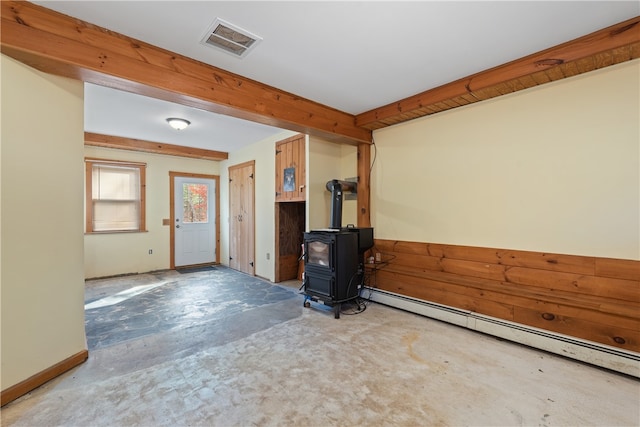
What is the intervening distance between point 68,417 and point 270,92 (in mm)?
3010

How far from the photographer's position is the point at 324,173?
4.45 meters

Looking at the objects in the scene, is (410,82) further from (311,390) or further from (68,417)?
(68,417)

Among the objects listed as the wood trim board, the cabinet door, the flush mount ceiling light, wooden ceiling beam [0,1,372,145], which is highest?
the flush mount ceiling light

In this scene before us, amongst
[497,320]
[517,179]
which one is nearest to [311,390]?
[497,320]

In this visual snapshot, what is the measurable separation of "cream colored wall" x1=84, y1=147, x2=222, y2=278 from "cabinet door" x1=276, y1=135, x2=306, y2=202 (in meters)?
2.63

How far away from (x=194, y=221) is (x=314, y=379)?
5.23m

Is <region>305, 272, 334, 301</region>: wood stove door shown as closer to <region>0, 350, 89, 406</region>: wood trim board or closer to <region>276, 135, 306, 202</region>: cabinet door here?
<region>276, 135, 306, 202</region>: cabinet door

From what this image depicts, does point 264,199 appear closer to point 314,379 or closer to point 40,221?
point 40,221

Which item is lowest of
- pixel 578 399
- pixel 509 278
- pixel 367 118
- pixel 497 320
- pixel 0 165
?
pixel 578 399

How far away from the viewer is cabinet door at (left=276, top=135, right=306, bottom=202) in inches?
173

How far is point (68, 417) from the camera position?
1.70 m

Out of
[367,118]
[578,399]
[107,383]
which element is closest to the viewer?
[578,399]

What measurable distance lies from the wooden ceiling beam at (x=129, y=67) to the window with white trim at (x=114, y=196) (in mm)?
3832

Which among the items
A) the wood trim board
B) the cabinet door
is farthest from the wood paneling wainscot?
the wood trim board
